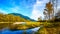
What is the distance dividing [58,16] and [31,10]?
1.13ft

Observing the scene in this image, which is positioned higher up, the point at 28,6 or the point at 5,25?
the point at 28,6

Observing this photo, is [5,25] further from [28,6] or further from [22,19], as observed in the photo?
[28,6]

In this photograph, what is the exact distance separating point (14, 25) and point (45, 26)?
1.26ft

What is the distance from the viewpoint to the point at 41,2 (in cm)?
165

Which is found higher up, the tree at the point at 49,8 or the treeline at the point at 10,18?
the tree at the point at 49,8

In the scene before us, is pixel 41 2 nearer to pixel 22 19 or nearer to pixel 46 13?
pixel 46 13

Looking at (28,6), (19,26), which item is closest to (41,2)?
(28,6)

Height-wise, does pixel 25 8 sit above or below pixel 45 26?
above

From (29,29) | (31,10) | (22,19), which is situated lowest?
(29,29)

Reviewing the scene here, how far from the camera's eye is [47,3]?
165cm

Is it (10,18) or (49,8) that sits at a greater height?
(49,8)

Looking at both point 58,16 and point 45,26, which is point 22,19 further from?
point 58,16

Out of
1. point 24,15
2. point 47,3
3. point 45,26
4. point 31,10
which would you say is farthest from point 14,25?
point 47,3

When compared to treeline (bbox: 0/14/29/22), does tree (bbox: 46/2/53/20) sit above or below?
above
